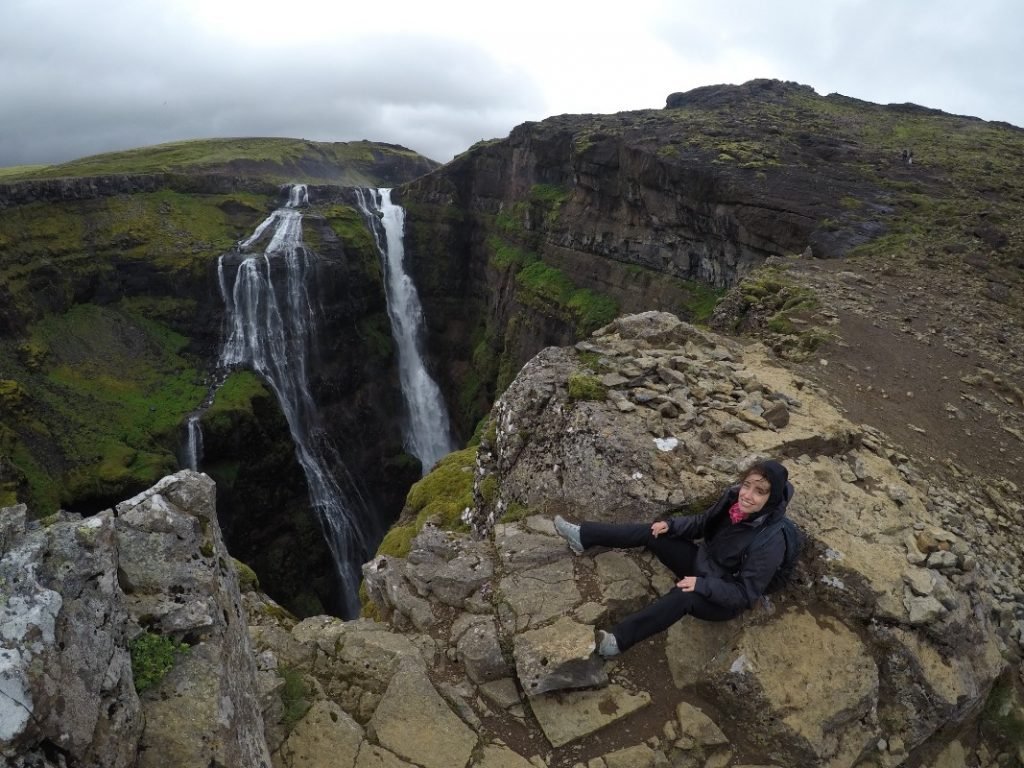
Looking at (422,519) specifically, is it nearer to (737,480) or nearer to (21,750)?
(737,480)

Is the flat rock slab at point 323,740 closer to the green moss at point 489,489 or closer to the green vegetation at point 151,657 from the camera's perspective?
the green vegetation at point 151,657

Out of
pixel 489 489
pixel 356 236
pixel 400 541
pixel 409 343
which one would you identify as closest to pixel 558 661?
pixel 489 489

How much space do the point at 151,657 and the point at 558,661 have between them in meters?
3.51

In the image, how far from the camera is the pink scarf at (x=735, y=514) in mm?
5852

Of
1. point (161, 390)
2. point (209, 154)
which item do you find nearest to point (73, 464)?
point (161, 390)

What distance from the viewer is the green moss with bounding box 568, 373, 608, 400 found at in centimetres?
905

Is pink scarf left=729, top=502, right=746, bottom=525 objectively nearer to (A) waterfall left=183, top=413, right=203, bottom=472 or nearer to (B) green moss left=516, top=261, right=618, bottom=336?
(B) green moss left=516, top=261, right=618, bottom=336

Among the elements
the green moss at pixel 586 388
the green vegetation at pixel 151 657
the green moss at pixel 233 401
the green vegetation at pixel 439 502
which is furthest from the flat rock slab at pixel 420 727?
the green moss at pixel 233 401

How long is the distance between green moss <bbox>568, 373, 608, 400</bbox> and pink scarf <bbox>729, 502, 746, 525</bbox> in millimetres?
3309

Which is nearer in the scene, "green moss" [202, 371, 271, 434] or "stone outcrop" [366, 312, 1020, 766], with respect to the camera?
"stone outcrop" [366, 312, 1020, 766]

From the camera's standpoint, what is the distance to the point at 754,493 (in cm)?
568

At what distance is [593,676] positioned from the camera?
18.3ft

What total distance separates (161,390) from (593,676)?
33.9 meters

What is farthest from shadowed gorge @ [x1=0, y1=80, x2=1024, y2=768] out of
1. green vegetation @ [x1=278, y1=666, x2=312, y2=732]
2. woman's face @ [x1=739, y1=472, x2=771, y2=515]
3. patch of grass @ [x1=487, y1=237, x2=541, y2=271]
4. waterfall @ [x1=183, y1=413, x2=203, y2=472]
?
woman's face @ [x1=739, y1=472, x2=771, y2=515]
